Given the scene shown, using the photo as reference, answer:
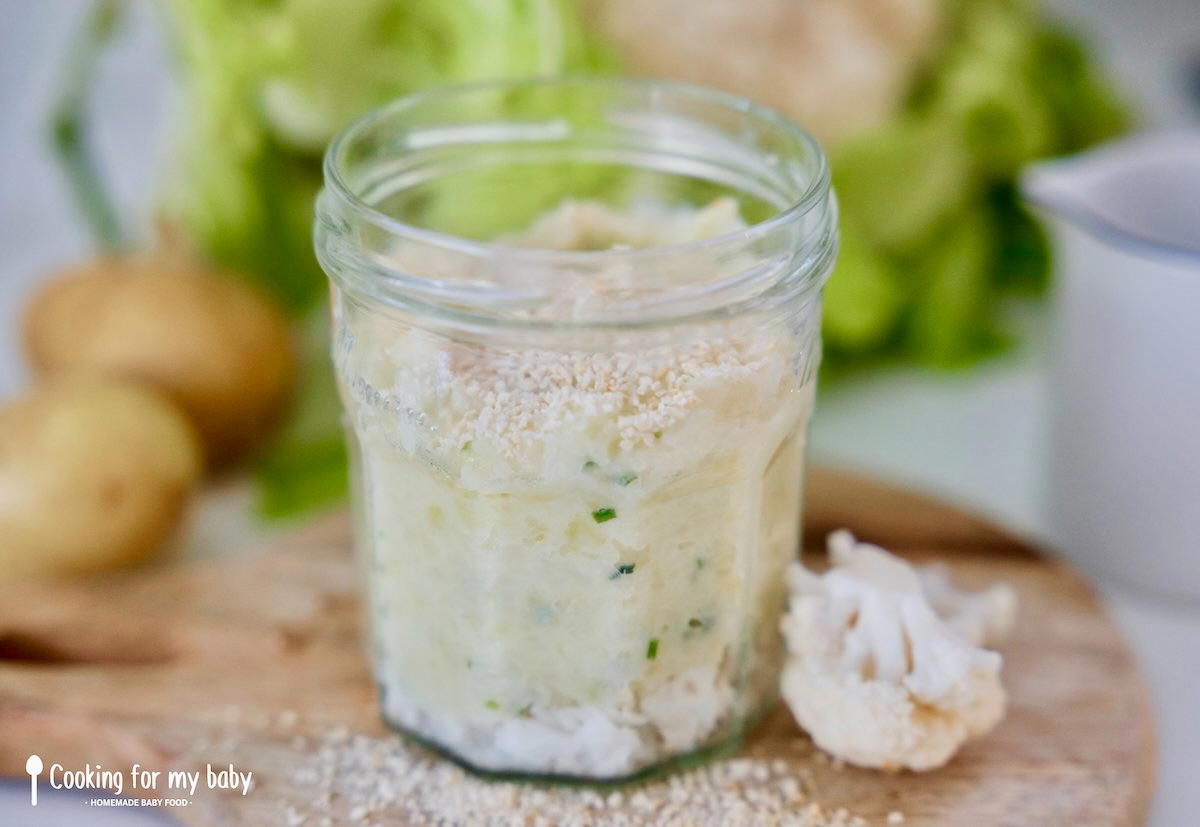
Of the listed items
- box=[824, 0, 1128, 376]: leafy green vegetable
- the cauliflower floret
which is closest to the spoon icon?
the cauliflower floret

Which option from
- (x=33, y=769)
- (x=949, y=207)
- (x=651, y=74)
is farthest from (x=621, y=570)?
(x=949, y=207)

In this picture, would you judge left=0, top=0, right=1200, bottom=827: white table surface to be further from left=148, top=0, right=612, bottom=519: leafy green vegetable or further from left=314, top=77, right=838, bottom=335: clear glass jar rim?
left=314, top=77, right=838, bottom=335: clear glass jar rim

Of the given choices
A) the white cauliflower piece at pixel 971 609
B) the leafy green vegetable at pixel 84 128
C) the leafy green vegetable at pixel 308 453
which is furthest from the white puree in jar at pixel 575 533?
the leafy green vegetable at pixel 84 128

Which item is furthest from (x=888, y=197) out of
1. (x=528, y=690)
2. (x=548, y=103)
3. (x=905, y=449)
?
(x=528, y=690)

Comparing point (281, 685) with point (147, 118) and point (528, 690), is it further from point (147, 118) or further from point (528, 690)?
point (147, 118)

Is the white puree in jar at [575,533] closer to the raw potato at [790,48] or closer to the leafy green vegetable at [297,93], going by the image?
the leafy green vegetable at [297,93]

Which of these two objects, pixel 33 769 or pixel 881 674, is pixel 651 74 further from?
pixel 33 769
